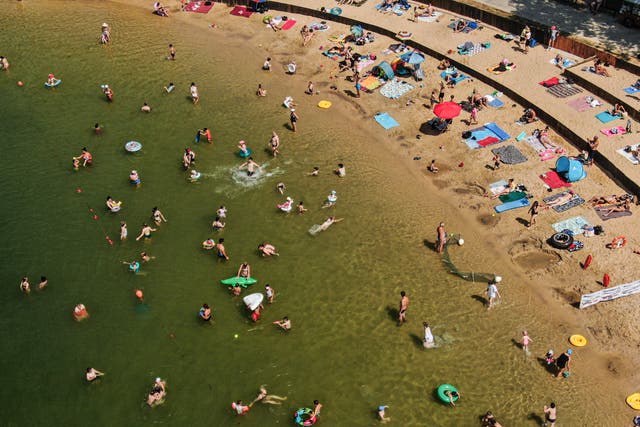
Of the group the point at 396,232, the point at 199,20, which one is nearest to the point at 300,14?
the point at 199,20

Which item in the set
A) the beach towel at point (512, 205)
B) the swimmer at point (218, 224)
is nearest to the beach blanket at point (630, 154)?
the beach towel at point (512, 205)

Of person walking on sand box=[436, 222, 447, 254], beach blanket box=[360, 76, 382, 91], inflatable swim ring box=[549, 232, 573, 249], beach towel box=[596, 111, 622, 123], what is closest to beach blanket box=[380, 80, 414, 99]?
beach blanket box=[360, 76, 382, 91]

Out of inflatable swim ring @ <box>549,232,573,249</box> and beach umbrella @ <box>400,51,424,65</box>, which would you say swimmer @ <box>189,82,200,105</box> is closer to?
beach umbrella @ <box>400,51,424,65</box>

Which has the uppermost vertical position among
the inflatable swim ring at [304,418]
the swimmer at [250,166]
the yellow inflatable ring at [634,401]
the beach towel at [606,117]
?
the beach towel at [606,117]

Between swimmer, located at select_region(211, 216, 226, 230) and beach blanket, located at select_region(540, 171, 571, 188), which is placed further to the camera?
beach blanket, located at select_region(540, 171, 571, 188)

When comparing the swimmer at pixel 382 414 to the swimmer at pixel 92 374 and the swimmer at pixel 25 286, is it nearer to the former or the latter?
the swimmer at pixel 92 374

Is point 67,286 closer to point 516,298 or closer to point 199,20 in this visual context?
point 516,298
